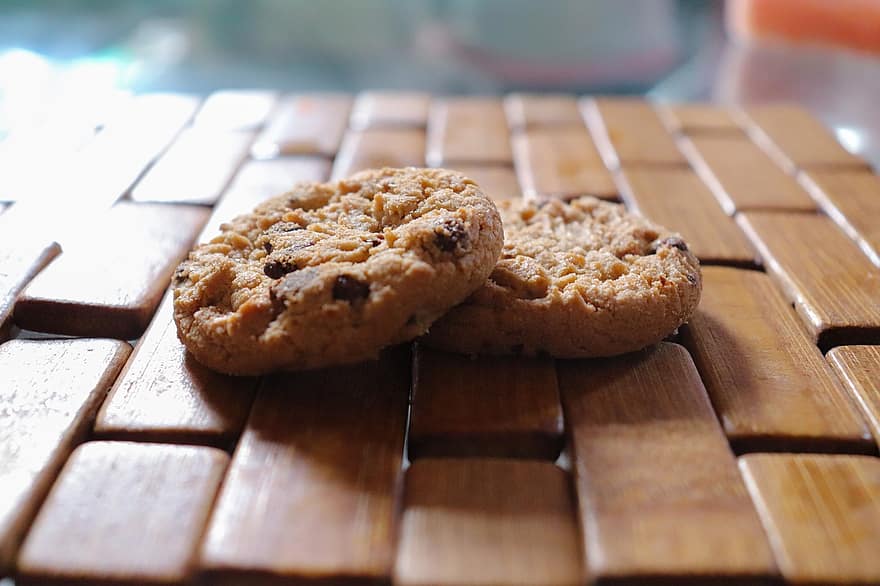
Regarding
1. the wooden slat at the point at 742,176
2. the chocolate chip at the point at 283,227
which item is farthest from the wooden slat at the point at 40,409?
the wooden slat at the point at 742,176

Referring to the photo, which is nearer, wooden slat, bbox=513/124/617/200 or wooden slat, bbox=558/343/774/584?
wooden slat, bbox=558/343/774/584

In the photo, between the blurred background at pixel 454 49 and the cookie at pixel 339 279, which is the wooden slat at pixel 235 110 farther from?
the cookie at pixel 339 279

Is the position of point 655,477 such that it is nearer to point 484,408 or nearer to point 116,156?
point 484,408

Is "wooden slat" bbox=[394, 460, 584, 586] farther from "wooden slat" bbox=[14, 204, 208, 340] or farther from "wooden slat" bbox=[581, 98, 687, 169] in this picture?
"wooden slat" bbox=[581, 98, 687, 169]

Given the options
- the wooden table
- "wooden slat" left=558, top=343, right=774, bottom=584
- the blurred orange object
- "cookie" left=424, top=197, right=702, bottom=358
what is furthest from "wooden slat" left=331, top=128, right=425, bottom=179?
the blurred orange object

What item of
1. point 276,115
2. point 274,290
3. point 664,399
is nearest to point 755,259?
point 664,399
